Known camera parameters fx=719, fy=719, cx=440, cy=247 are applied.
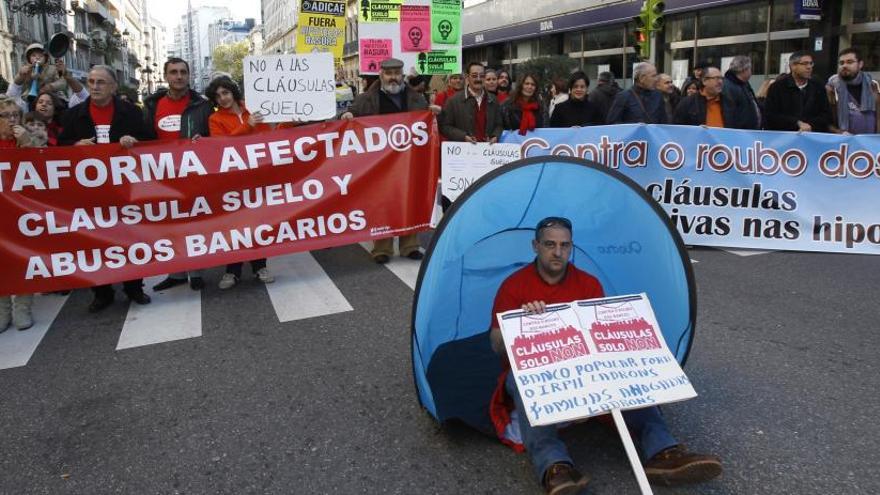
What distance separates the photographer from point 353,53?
67.2 meters

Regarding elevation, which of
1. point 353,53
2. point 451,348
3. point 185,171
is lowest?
point 451,348

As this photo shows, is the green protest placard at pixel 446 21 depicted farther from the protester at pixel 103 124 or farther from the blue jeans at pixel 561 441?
the blue jeans at pixel 561 441

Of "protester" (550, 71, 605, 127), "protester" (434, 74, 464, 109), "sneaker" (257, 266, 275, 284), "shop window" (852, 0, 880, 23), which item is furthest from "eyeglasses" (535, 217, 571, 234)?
"shop window" (852, 0, 880, 23)

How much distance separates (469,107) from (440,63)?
5131 millimetres

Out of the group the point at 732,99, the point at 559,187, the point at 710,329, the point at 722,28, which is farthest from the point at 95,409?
the point at 722,28

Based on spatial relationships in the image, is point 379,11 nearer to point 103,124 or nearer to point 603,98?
point 603,98

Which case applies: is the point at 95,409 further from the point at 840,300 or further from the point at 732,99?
the point at 732,99

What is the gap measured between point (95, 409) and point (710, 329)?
154 inches

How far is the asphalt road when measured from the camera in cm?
315

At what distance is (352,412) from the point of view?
3.81m

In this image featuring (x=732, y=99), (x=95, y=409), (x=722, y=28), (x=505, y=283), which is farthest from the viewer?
(x=722, y=28)

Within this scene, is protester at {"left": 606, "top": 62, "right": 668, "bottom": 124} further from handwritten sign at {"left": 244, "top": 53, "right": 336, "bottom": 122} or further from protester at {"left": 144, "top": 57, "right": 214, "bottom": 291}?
protester at {"left": 144, "top": 57, "right": 214, "bottom": 291}

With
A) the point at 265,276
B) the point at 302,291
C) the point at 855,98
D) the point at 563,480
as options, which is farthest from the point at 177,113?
the point at 855,98

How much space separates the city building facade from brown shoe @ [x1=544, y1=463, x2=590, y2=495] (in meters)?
10.5
